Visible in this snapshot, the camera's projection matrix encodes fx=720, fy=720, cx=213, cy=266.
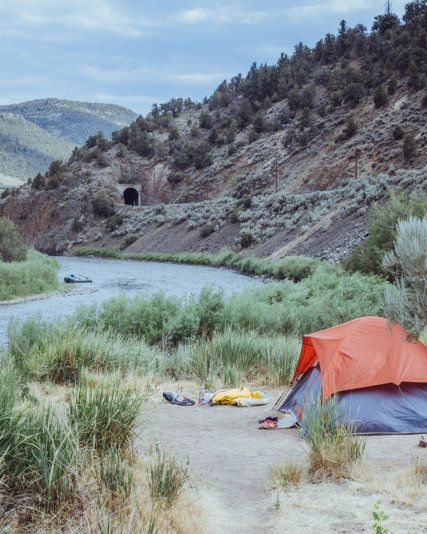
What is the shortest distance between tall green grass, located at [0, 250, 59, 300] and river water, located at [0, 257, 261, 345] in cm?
108

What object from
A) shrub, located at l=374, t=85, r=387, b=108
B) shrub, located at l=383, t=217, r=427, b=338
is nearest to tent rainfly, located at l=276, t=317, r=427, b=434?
shrub, located at l=383, t=217, r=427, b=338

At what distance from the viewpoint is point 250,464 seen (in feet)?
26.6

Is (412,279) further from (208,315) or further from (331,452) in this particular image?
(208,315)

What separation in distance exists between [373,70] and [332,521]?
69387 millimetres

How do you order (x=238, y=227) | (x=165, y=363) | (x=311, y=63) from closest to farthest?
1. (x=165, y=363)
2. (x=238, y=227)
3. (x=311, y=63)

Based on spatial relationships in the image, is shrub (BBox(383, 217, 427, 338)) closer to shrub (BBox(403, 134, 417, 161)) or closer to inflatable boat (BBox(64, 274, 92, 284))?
inflatable boat (BBox(64, 274, 92, 284))

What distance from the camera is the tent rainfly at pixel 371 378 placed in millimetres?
9617

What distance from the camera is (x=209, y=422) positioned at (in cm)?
1031

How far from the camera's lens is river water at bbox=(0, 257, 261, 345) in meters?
27.6

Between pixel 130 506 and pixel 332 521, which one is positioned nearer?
pixel 130 506

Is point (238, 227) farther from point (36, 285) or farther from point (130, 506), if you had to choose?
point (130, 506)

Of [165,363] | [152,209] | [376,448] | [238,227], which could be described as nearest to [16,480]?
[376,448]

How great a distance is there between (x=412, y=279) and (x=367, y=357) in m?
2.20

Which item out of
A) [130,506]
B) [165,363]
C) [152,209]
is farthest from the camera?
[152,209]
